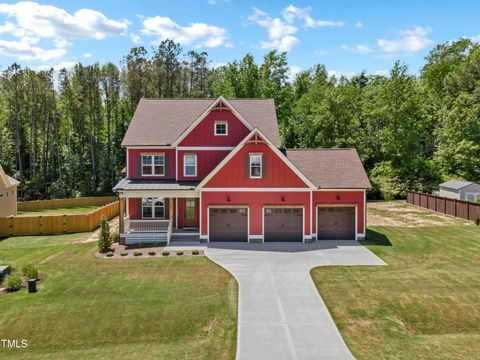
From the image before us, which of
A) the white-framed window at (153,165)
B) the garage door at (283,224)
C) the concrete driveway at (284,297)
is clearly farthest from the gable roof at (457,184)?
the white-framed window at (153,165)

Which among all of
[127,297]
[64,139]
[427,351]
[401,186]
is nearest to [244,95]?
[401,186]

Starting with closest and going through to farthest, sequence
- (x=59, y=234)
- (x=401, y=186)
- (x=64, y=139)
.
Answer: (x=59, y=234) → (x=401, y=186) → (x=64, y=139)

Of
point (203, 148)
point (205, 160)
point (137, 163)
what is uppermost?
point (203, 148)

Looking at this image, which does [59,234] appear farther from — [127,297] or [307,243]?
[307,243]

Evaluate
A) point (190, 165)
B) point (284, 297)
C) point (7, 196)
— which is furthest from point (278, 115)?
point (284, 297)

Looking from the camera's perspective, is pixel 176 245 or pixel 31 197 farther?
pixel 31 197

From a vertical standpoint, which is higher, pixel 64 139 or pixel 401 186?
pixel 64 139

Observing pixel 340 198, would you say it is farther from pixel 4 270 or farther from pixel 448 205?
pixel 4 270
